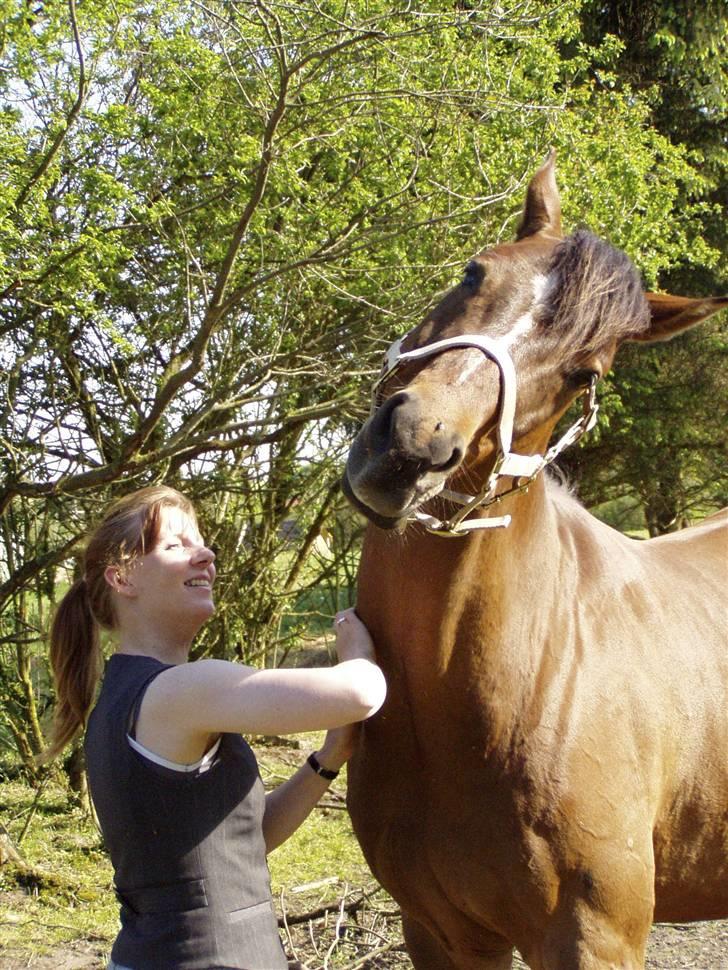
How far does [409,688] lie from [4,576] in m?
4.10

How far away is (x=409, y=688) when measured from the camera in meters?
2.12

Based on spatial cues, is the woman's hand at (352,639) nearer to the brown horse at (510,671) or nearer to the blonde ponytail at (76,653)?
the brown horse at (510,671)

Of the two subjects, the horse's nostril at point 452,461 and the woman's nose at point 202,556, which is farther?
the woman's nose at point 202,556

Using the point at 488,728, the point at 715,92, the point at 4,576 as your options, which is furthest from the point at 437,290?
the point at 715,92

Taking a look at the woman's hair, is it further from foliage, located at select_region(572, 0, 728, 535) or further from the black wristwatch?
foliage, located at select_region(572, 0, 728, 535)

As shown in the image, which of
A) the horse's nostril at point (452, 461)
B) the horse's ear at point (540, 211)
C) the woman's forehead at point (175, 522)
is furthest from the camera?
the horse's ear at point (540, 211)

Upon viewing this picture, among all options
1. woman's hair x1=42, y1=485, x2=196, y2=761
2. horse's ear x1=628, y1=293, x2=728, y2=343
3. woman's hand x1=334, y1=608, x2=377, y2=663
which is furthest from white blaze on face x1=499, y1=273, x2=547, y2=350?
woman's hair x1=42, y1=485, x2=196, y2=761

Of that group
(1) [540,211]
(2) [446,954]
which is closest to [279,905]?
(2) [446,954]

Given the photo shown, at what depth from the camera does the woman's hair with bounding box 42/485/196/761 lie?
2061 millimetres

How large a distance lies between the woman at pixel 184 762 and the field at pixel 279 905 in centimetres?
207

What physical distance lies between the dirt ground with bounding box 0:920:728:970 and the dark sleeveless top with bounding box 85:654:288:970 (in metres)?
2.11

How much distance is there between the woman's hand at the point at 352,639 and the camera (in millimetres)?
2053

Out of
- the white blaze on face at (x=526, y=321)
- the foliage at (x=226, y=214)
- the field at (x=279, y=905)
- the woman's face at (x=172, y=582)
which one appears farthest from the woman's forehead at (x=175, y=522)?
the field at (x=279, y=905)

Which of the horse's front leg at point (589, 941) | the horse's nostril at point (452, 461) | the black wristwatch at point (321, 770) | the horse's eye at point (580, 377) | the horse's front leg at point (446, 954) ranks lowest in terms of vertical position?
the horse's front leg at point (446, 954)
